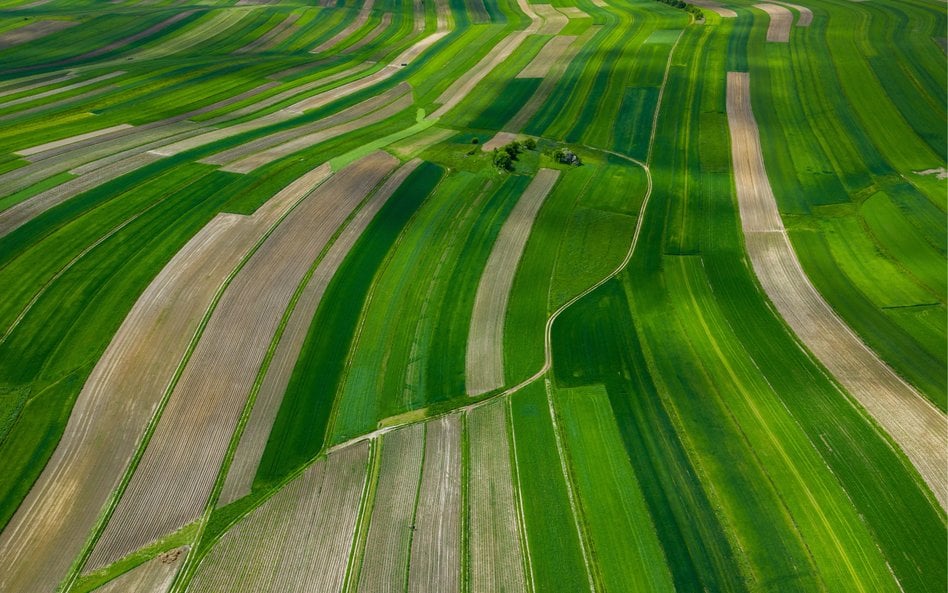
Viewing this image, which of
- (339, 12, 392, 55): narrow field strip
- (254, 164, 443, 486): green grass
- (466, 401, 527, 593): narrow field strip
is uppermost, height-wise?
(339, 12, 392, 55): narrow field strip

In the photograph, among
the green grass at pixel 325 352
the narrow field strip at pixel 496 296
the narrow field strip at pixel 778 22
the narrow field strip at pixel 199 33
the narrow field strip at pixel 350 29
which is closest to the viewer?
the green grass at pixel 325 352

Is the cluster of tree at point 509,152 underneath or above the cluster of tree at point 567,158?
above

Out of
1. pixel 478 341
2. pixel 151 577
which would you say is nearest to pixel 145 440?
pixel 151 577

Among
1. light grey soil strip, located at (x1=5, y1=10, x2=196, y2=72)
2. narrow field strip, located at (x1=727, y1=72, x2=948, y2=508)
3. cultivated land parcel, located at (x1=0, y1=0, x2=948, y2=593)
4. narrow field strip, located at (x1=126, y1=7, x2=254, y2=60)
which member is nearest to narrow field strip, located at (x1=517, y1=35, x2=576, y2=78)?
cultivated land parcel, located at (x1=0, y1=0, x2=948, y2=593)

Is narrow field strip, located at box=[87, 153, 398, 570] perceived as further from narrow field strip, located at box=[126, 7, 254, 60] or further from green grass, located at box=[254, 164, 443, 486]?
narrow field strip, located at box=[126, 7, 254, 60]

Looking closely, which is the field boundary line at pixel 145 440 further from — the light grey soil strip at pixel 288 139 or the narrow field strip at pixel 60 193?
the narrow field strip at pixel 60 193

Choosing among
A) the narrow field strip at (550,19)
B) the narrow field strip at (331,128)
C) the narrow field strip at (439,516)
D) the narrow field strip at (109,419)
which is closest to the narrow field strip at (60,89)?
the narrow field strip at (331,128)

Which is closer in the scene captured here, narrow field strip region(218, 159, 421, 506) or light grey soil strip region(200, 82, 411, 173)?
narrow field strip region(218, 159, 421, 506)
